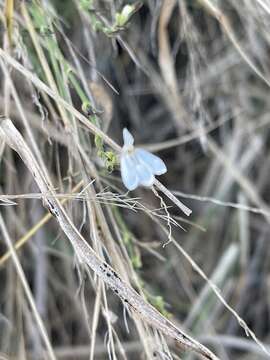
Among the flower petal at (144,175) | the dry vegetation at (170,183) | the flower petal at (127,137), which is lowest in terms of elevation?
the dry vegetation at (170,183)

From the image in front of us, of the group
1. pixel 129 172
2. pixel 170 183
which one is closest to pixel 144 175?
pixel 129 172

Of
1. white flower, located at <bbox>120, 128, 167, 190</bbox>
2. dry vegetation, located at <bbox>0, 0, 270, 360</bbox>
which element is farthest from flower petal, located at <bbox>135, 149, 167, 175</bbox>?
dry vegetation, located at <bbox>0, 0, 270, 360</bbox>

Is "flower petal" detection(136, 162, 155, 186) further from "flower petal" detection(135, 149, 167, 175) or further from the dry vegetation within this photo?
the dry vegetation

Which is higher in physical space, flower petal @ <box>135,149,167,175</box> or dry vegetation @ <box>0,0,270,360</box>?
flower petal @ <box>135,149,167,175</box>

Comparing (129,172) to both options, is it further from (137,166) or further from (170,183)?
(170,183)

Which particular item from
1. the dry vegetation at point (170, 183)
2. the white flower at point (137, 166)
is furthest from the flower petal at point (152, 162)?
the dry vegetation at point (170, 183)

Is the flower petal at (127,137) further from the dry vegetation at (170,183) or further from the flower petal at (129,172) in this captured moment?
the dry vegetation at (170,183)

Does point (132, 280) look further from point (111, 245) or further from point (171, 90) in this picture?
point (171, 90)

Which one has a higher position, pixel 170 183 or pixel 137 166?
pixel 137 166
